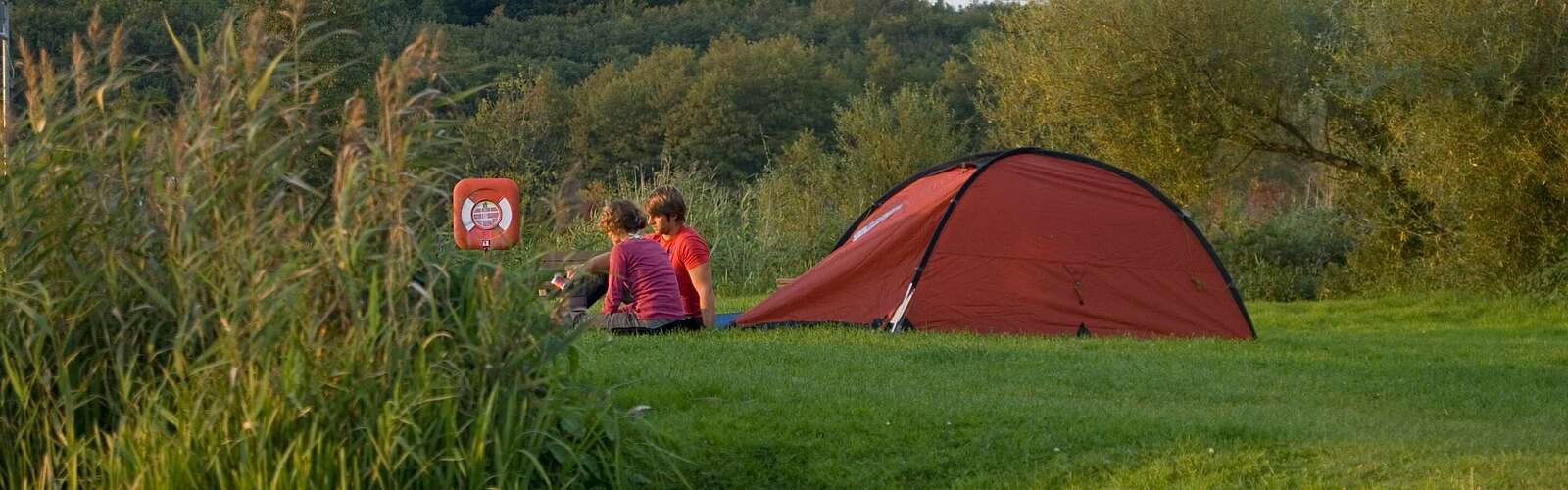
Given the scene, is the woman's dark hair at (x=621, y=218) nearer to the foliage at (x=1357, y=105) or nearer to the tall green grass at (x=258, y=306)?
the tall green grass at (x=258, y=306)

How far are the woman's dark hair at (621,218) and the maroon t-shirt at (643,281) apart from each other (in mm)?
78

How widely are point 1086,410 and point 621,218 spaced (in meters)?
3.56

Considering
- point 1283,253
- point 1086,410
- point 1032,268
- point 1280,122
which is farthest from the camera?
point 1283,253

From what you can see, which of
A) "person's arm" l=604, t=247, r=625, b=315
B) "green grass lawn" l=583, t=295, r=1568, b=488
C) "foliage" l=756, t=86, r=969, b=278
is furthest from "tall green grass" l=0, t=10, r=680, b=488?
"foliage" l=756, t=86, r=969, b=278

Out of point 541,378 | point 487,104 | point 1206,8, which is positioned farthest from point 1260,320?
point 487,104

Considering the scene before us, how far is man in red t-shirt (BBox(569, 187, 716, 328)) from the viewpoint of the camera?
10289 millimetres

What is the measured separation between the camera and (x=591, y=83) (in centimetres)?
4153

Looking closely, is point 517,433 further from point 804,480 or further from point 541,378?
point 804,480

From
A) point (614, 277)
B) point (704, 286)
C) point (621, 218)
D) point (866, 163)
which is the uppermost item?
point (621, 218)

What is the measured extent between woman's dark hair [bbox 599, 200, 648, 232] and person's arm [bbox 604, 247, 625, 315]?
0.47 ft

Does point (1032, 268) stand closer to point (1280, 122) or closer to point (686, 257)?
point (686, 257)

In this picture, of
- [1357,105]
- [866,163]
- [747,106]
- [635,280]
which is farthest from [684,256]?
[747,106]

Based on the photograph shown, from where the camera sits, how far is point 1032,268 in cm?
1116

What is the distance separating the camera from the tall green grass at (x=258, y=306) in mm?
5262
